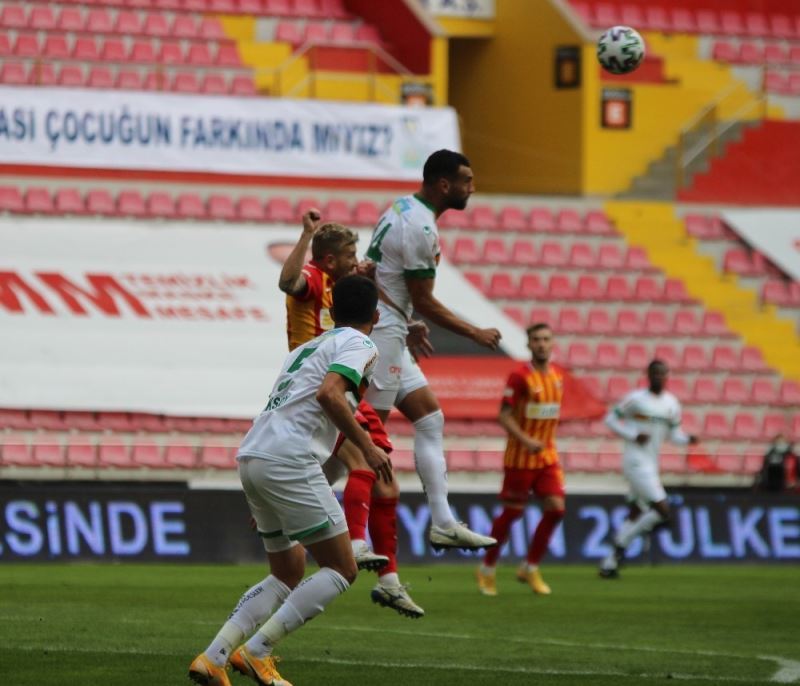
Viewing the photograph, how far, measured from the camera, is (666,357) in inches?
988

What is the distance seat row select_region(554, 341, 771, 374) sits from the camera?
24.7 m

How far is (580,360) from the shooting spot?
24578mm

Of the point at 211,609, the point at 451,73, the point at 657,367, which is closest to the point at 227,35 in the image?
the point at 451,73

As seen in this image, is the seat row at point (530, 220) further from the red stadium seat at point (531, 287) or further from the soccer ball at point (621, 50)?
the soccer ball at point (621, 50)

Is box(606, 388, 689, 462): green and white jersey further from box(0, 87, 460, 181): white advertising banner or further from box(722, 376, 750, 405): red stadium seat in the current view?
box(0, 87, 460, 181): white advertising banner

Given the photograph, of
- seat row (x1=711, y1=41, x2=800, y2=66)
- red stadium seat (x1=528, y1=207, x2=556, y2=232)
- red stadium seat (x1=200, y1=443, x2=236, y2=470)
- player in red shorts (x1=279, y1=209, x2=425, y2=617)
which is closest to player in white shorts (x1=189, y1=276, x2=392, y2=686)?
player in red shorts (x1=279, y1=209, x2=425, y2=617)

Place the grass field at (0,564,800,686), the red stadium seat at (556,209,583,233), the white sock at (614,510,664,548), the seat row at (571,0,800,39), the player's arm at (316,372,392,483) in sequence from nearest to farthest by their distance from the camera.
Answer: the player's arm at (316,372,392,483)
the grass field at (0,564,800,686)
the white sock at (614,510,664,548)
the red stadium seat at (556,209,583,233)
the seat row at (571,0,800,39)

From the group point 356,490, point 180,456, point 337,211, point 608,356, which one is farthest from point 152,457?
point 356,490

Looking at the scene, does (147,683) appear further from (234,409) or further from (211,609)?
(234,409)

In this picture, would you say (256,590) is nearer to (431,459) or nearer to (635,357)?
(431,459)

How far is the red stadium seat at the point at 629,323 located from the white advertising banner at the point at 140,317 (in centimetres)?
204

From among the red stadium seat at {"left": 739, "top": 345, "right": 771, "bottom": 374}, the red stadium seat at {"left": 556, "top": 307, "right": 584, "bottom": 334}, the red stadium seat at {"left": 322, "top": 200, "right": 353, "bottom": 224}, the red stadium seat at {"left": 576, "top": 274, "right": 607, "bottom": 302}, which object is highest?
the red stadium seat at {"left": 322, "top": 200, "right": 353, "bottom": 224}

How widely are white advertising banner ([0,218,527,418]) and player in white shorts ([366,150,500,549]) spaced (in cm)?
1210

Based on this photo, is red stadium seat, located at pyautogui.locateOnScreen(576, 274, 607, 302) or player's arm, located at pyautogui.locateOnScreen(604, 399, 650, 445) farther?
red stadium seat, located at pyautogui.locateOnScreen(576, 274, 607, 302)
